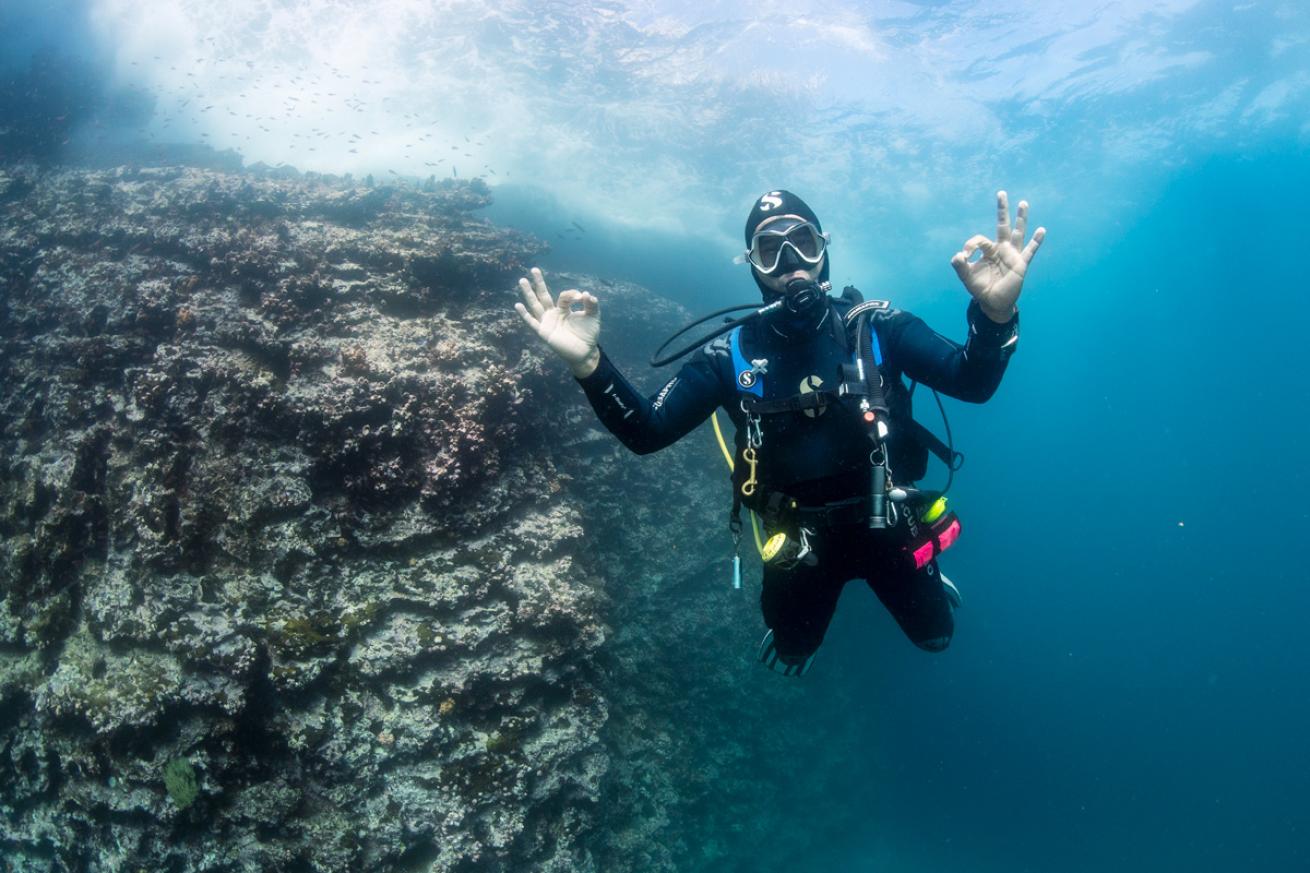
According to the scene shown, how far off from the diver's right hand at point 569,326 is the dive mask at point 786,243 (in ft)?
4.33

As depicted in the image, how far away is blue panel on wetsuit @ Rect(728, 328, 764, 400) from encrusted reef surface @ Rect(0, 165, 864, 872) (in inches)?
120

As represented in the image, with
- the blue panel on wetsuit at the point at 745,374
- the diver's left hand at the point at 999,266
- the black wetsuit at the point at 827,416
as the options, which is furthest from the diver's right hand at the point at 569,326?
the diver's left hand at the point at 999,266

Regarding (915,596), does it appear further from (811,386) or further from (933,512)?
(811,386)

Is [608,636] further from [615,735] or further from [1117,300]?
[1117,300]

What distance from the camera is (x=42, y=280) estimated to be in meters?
7.74

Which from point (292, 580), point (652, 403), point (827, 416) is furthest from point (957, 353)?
point (292, 580)

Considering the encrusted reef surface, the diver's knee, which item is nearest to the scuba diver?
the diver's knee

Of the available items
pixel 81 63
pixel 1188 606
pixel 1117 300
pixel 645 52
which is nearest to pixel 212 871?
pixel 645 52

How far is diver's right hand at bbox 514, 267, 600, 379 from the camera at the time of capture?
126 inches

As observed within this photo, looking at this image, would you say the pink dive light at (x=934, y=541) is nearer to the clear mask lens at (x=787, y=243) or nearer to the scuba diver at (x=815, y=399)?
the scuba diver at (x=815, y=399)

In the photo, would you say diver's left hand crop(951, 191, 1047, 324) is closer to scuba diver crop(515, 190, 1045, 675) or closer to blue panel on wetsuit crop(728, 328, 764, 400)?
scuba diver crop(515, 190, 1045, 675)

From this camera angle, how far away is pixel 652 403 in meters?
3.77

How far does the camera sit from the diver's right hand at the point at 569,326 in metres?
3.21

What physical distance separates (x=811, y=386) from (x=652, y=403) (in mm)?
1060
